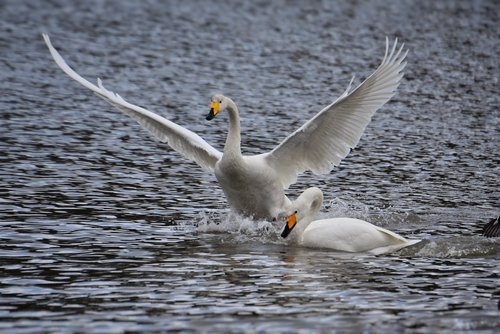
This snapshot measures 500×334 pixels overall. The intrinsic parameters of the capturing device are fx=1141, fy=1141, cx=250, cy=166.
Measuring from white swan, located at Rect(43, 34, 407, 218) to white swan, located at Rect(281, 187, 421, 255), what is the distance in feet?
3.19

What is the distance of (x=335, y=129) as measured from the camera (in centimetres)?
1503

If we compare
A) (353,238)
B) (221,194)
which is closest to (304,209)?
(353,238)

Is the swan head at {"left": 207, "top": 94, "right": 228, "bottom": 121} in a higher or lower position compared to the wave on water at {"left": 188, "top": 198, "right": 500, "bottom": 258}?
higher

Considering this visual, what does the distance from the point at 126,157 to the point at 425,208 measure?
5733 millimetres

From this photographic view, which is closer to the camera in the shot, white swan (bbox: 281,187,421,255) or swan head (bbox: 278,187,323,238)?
white swan (bbox: 281,187,421,255)

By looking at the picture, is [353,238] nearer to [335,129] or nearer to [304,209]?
[304,209]

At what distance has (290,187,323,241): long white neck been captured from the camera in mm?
13938

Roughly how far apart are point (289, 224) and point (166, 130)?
3350 millimetres

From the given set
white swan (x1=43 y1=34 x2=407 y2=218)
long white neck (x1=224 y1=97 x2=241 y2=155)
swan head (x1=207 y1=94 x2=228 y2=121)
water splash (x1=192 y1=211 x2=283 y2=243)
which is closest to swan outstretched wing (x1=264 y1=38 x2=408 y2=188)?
white swan (x1=43 y1=34 x2=407 y2=218)

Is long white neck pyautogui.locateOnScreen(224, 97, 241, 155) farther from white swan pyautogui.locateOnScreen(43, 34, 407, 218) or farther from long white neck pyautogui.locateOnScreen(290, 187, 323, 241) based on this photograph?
long white neck pyautogui.locateOnScreen(290, 187, 323, 241)

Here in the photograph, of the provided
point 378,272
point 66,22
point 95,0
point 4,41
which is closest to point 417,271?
point 378,272

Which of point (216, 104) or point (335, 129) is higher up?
point (216, 104)

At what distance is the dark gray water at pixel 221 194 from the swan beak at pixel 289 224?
0.21 meters

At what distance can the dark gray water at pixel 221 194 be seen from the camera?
10.5m
